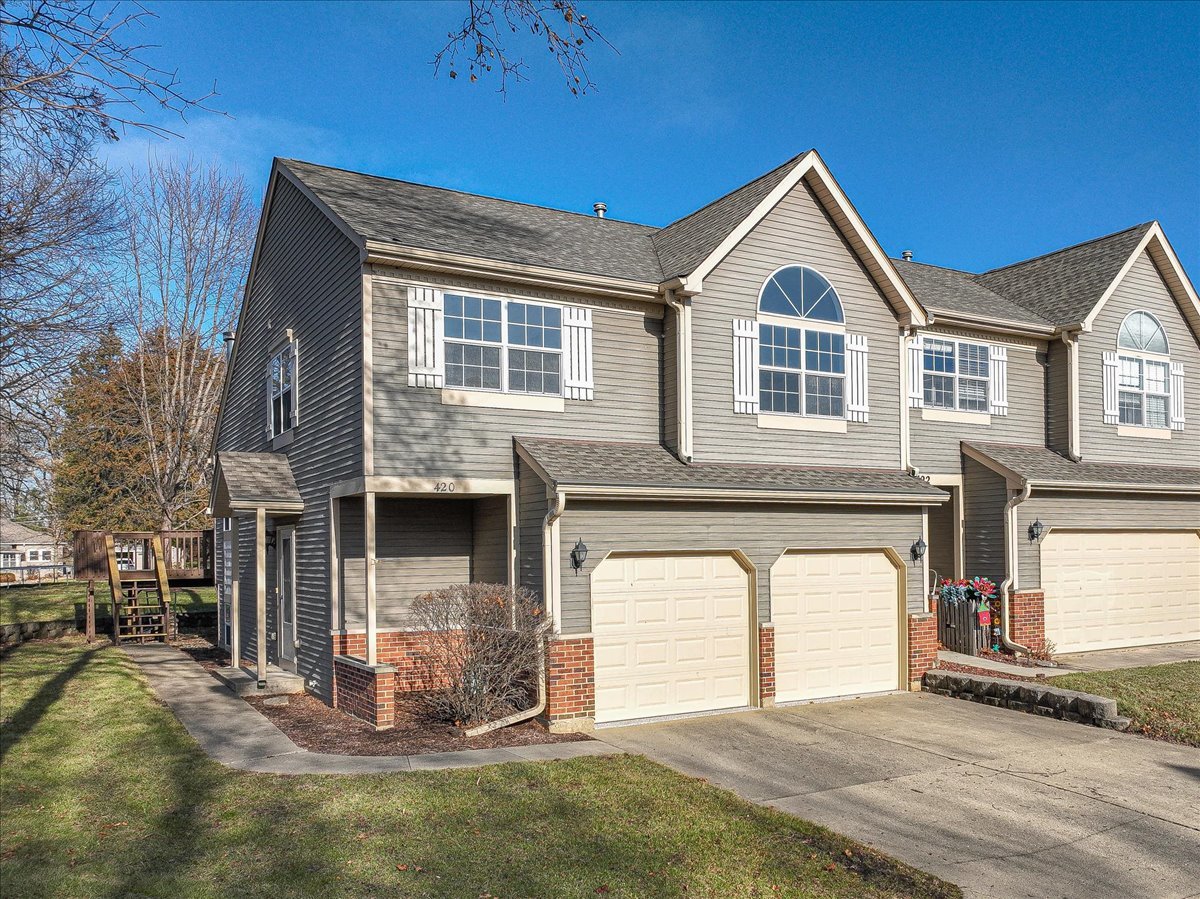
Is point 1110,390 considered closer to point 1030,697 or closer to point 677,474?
point 1030,697

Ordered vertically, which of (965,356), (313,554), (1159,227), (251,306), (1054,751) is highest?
(1159,227)

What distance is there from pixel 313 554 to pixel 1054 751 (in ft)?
34.6

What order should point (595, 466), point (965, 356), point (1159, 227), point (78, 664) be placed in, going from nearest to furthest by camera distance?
point (595, 466) < point (78, 664) < point (965, 356) < point (1159, 227)

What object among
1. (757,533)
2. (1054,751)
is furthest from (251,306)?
(1054,751)

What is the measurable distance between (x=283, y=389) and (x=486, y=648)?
24.4ft

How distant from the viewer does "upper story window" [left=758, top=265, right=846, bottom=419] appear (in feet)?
47.6

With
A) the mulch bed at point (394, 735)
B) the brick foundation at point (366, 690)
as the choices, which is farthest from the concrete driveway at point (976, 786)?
the brick foundation at point (366, 690)

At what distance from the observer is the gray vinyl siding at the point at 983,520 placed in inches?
676

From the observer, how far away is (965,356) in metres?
18.4

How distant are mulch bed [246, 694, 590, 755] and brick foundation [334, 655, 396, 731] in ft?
0.43

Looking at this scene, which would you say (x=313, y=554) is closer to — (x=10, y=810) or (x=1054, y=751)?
(x=10, y=810)

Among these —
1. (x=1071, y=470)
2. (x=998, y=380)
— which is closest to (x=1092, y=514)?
(x=1071, y=470)

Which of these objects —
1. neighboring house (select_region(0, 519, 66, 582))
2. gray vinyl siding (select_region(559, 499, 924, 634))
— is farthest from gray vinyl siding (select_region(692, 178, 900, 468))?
neighboring house (select_region(0, 519, 66, 582))

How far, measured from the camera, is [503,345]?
13.0 m
